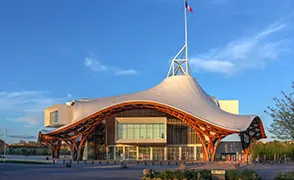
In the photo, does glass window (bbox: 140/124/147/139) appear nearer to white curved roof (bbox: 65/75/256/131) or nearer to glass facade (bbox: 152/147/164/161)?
glass facade (bbox: 152/147/164/161)


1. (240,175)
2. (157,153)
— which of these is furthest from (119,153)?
(240,175)

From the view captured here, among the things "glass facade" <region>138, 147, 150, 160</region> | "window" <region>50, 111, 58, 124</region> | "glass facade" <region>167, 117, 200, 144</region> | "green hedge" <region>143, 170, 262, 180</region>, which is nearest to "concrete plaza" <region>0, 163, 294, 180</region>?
"green hedge" <region>143, 170, 262, 180</region>

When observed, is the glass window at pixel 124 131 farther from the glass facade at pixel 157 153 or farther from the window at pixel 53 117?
the window at pixel 53 117

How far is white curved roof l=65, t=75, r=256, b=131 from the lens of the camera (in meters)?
54.9

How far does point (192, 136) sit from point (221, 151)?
6.91 m

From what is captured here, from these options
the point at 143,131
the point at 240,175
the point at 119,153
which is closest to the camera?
the point at 240,175

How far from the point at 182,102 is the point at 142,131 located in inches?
449

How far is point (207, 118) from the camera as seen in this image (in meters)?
54.5

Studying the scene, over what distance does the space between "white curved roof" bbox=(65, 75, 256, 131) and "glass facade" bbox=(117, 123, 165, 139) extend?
6.55 m

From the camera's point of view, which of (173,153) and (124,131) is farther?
(173,153)

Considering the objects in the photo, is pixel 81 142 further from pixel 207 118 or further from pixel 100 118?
pixel 207 118

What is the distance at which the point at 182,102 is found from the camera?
57.7 m

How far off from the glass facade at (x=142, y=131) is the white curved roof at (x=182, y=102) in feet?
21.5

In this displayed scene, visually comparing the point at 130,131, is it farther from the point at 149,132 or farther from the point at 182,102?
the point at 182,102
